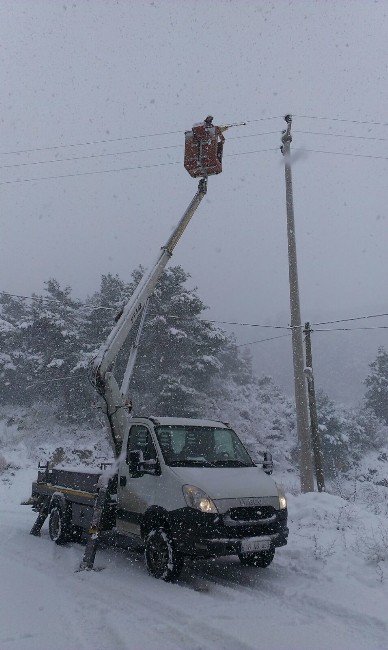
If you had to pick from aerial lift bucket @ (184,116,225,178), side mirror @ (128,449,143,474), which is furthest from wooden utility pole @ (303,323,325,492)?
side mirror @ (128,449,143,474)

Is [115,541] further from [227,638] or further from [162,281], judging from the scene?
[162,281]

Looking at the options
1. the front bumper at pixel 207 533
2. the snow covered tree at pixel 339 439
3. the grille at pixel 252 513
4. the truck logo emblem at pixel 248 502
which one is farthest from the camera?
the snow covered tree at pixel 339 439

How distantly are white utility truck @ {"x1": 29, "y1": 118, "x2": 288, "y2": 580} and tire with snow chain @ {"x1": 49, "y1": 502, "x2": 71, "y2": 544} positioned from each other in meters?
0.02

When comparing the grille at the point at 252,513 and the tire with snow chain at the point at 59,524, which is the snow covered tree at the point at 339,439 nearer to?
the tire with snow chain at the point at 59,524

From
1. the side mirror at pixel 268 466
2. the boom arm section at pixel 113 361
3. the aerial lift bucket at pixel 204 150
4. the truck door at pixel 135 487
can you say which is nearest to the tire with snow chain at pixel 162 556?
the truck door at pixel 135 487

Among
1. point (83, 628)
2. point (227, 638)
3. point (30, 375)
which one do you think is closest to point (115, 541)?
point (83, 628)

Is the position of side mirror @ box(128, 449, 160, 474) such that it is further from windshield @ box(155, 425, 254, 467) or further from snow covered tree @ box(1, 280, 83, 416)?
snow covered tree @ box(1, 280, 83, 416)

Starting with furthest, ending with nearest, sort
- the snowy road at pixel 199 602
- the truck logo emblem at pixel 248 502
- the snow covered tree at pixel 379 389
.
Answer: the snow covered tree at pixel 379 389 < the truck logo emblem at pixel 248 502 < the snowy road at pixel 199 602

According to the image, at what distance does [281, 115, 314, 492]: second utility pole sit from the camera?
13836mm

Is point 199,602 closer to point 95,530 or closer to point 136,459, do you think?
point 136,459

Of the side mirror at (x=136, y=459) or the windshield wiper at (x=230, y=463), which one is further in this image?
the windshield wiper at (x=230, y=463)

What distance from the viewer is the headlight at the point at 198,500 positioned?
630 cm

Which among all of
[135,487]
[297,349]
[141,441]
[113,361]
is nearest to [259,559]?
[135,487]

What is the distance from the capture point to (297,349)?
14.4m
